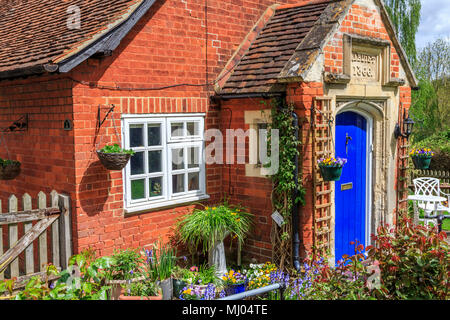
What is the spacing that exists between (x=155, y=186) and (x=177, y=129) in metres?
0.95

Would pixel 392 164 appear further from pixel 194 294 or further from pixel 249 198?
pixel 194 294

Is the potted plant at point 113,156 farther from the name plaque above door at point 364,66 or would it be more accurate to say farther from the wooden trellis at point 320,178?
the name plaque above door at point 364,66

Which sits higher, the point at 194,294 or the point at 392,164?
the point at 392,164

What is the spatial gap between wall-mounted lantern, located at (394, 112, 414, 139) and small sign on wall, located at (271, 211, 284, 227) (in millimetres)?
2983

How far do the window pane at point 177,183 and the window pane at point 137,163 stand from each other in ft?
2.14

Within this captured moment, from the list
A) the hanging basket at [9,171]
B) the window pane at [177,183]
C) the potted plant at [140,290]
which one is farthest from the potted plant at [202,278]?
the hanging basket at [9,171]

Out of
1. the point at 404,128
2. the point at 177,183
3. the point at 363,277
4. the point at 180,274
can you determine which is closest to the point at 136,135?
the point at 177,183

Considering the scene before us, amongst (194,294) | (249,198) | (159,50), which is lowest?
(194,294)

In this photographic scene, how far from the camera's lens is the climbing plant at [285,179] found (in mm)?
6684

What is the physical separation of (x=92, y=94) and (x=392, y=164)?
17.6ft

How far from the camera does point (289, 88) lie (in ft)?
22.1
